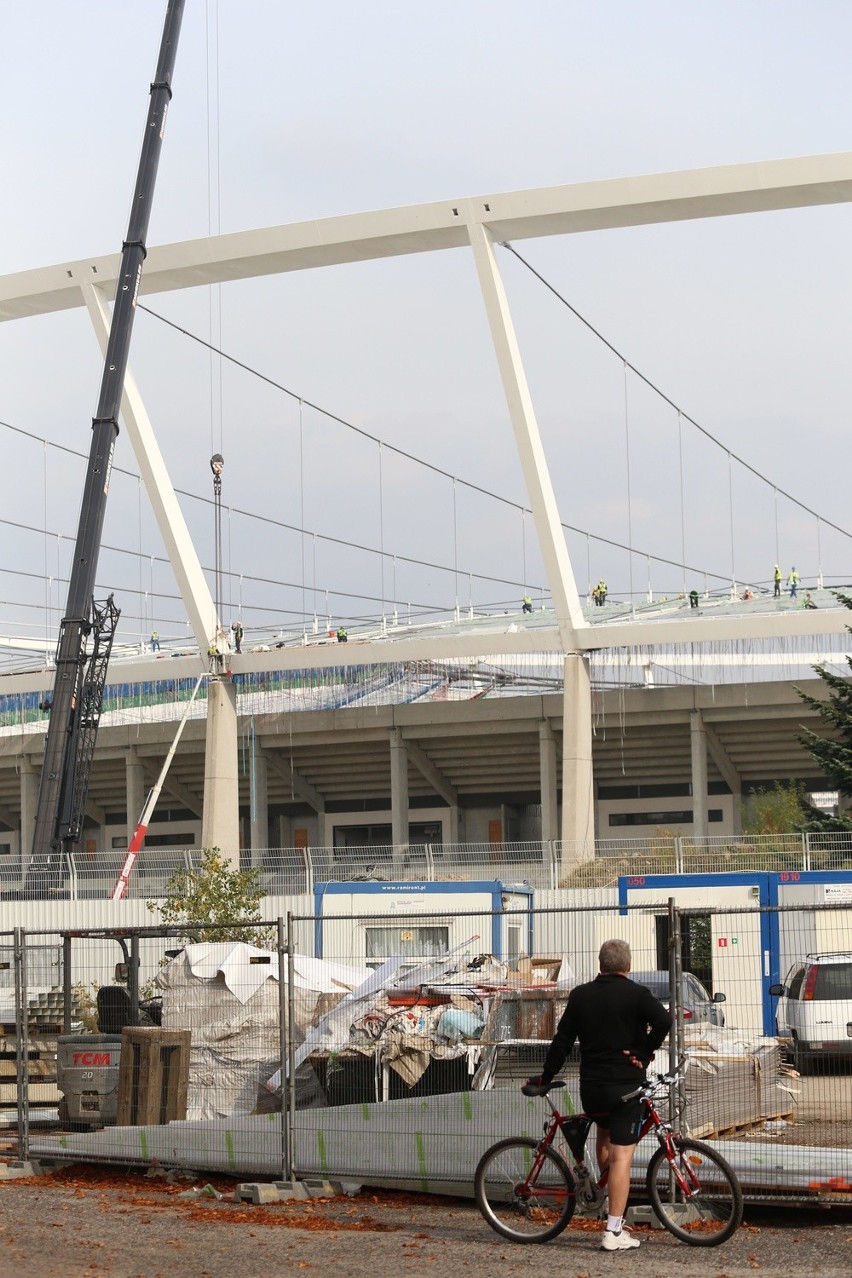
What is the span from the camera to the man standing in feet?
27.5

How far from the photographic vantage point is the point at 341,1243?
889cm

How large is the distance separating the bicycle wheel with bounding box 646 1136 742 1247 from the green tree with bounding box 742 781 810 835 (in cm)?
3475

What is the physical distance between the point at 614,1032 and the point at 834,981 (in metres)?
8.57

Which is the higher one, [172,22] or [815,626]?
[172,22]

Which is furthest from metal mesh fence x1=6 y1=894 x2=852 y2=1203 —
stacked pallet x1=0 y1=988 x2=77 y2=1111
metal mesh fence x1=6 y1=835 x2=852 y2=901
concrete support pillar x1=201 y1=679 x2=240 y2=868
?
concrete support pillar x1=201 y1=679 x2=240 y2=868

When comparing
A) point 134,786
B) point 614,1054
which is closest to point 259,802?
point 134,786

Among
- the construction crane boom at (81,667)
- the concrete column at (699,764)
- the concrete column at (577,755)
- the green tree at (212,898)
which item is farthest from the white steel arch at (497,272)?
the concrete column at (699,764)

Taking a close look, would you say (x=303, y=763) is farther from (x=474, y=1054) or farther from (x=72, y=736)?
(x=474, y=1054)

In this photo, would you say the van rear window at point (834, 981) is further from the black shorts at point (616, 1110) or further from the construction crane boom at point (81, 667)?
the construction crane boom at point (81, 667)

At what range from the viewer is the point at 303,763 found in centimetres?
5622

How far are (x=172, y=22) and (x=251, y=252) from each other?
5014mm

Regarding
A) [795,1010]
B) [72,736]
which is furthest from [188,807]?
[795,1010]

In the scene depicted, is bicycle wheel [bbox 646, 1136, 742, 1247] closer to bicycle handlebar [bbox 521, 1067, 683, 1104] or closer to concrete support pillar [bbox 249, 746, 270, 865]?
bicycle handlebar [bbox 521, 1067, 683, 1104]

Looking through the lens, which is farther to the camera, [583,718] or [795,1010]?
[583,718]
